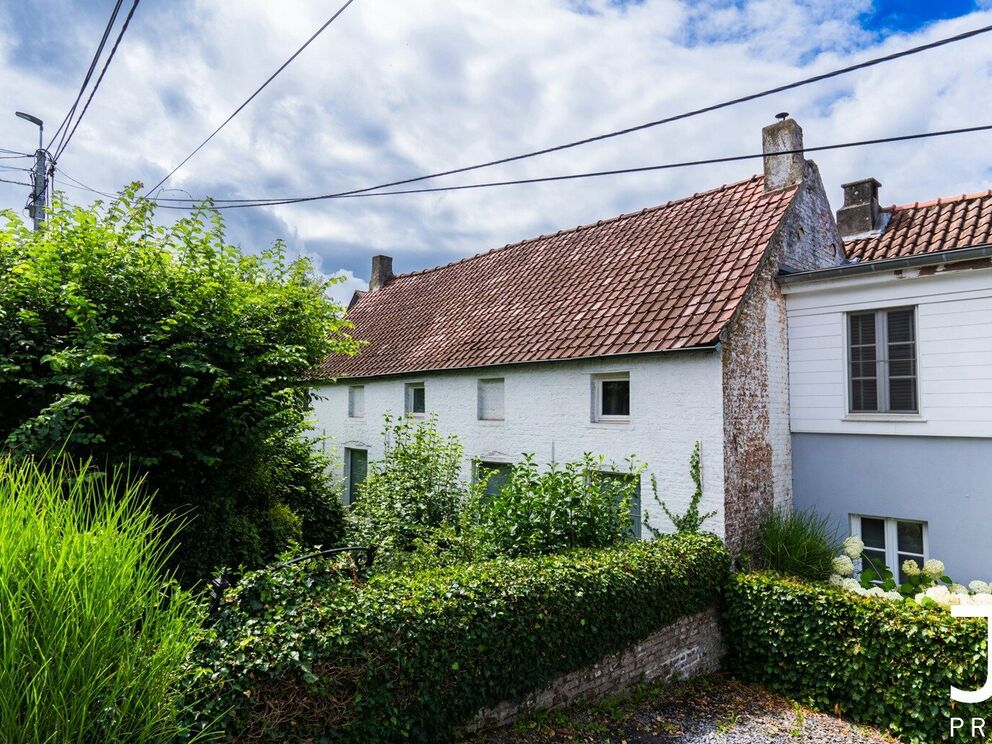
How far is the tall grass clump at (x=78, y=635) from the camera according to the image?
2902 millimetres

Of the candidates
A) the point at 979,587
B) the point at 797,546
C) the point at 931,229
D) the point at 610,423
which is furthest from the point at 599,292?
the point at 979,587

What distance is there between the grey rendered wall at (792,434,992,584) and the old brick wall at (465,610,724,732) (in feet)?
11.1

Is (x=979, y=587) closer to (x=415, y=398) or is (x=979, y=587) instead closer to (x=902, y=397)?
(x=902, y=397)

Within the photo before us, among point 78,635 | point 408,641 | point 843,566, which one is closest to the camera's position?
point 78,635

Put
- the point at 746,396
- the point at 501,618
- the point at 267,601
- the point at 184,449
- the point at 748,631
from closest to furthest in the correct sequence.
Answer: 1. the point at 267,601
2. the point at 501,618
3. the point at 184,449
4. the point at 748,631
5. the point at 746,396

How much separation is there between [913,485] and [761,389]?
8.98 feet

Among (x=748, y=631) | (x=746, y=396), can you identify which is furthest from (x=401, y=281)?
(x=748, y=631)

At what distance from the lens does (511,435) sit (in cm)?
1258

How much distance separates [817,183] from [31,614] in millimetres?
13847

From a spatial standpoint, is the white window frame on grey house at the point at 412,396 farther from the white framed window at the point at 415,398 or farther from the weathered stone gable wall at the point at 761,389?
the weathered stone gable wall at the point at 761,389

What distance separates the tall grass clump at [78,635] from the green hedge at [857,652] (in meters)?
7.90

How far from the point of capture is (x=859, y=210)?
13.9m

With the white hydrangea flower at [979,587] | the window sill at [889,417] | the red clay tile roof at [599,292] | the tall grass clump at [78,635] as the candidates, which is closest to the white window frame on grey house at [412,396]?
the red clay tile roof at [599,292]

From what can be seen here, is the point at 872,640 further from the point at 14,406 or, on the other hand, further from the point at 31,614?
the point at 14,406
